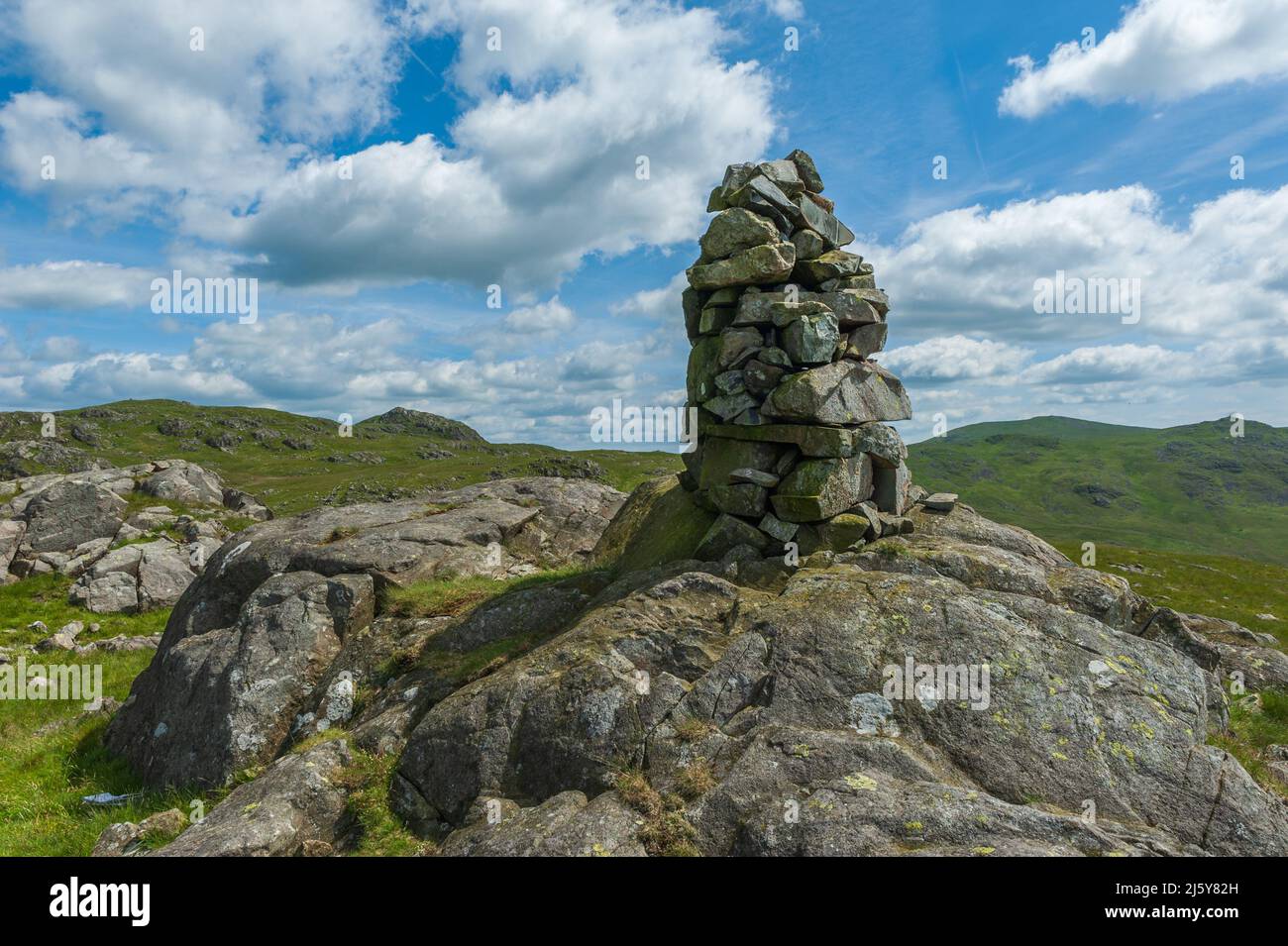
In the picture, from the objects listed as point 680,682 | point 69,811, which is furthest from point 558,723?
point 69,811

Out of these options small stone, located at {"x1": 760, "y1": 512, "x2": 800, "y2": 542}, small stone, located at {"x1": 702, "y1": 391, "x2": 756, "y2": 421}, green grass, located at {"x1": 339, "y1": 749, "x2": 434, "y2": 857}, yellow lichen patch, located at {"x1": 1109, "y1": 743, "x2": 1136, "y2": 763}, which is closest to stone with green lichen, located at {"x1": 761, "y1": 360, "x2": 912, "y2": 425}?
small stone, located at {"x1": 702, "y1": 391, "x2": 756, "y2": 421}

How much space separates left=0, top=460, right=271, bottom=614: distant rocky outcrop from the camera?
149 ft

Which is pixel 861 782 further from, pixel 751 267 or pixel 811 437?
pixel 751 267

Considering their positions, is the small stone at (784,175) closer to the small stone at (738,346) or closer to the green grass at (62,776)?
the small stone at (738,346)

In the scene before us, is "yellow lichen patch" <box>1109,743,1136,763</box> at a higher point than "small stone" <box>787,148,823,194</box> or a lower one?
lower

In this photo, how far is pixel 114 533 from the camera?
5319 cm

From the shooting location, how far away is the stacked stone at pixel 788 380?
67.4ft

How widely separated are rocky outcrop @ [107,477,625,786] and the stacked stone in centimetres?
686

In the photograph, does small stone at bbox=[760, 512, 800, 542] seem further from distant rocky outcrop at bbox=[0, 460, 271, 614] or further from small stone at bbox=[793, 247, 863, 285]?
distant rocky outcrop at bbox=[0, 460, 271, 614]

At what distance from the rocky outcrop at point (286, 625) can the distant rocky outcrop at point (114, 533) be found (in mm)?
25036

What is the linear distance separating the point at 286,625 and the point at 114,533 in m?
45.7

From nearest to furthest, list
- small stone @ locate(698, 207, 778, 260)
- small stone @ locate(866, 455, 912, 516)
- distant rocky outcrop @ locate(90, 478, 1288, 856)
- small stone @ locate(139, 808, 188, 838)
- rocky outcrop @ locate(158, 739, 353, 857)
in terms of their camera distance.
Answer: distant rocky outcrop @ locate(90, 478, 1288, 856), rocky outcrop @ locate(158, 739, 353, 857), small stone @ locate(139, 808, 188, 838), small stone @ locate(866, 455, 912, 516), small stone @ locate(698, 207, 778, 260)

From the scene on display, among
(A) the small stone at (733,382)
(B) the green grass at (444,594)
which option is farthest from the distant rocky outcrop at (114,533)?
(A) the small stone at (733,382)
